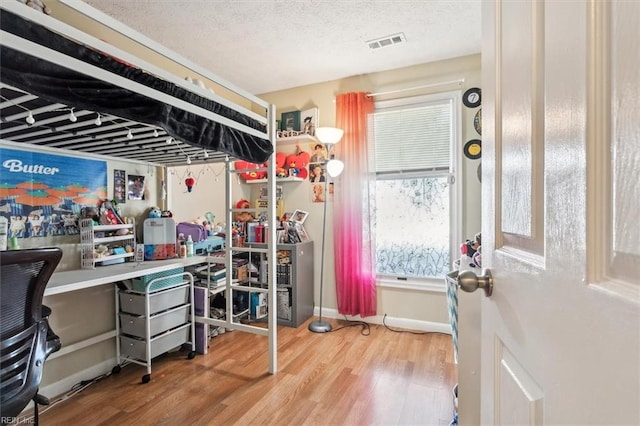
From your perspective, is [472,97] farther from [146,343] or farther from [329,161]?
[146,343]

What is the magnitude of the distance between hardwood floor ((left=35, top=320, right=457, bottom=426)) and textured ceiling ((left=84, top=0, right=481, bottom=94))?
2.59 metres

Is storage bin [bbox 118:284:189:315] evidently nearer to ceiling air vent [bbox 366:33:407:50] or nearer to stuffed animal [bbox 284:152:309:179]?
stuffed animal [bbox 284:152:309:179]

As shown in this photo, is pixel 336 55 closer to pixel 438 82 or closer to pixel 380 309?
pixel 438 82

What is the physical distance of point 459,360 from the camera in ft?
4.34

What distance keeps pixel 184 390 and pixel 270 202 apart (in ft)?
4.47

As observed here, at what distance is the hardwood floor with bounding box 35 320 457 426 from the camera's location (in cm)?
164

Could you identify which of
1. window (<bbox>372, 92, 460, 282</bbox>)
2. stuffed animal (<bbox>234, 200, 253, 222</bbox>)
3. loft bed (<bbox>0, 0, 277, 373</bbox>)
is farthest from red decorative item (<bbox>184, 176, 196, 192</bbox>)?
window (<bbox>372, 92, 460, 282</bbox>)

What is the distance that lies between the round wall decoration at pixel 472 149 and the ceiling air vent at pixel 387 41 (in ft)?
3.56

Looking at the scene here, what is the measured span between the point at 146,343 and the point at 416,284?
7.72 feet

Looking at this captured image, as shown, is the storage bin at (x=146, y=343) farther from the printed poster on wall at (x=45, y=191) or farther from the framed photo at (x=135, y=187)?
the framed photo at (x=135, y=187)

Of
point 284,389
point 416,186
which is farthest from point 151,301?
point 416,186

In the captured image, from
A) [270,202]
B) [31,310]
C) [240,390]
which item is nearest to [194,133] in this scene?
[270,202]

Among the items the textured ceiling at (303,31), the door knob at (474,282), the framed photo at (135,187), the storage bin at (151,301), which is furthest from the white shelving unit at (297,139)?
the door knob at (474,282)

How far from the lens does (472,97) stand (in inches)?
105
